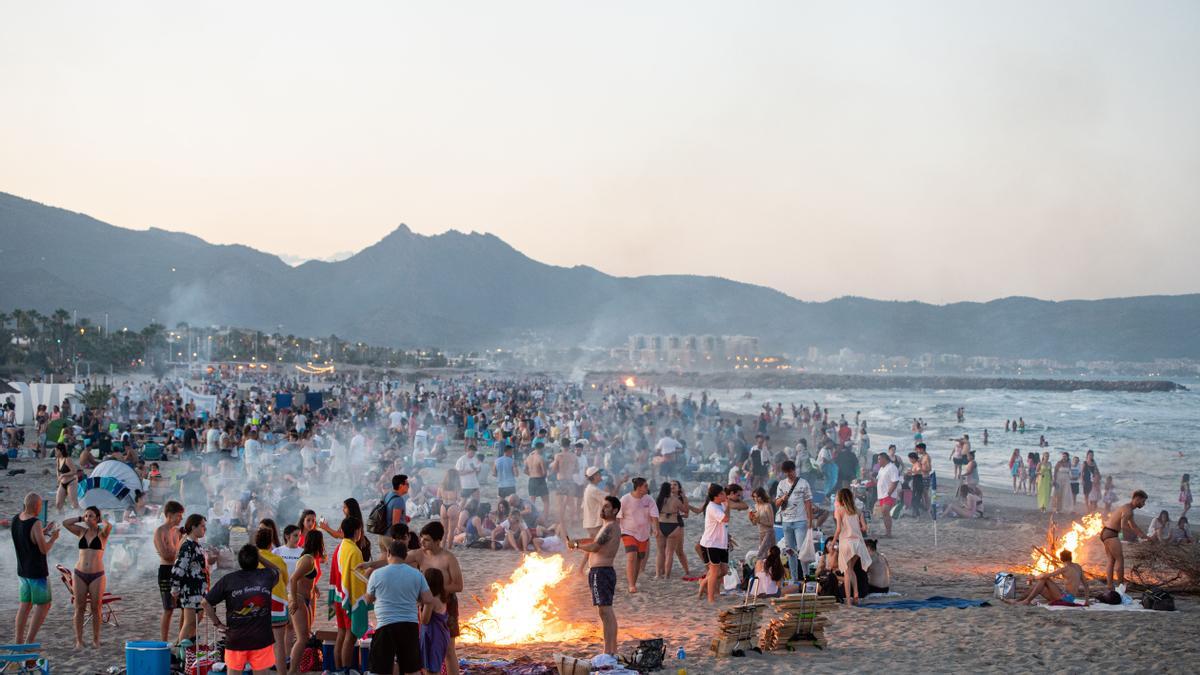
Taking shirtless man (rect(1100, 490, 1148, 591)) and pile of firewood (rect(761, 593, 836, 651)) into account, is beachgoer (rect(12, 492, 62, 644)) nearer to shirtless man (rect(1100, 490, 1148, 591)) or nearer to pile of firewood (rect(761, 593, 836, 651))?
pile of firewood (rect(761, 593, 836, 651))

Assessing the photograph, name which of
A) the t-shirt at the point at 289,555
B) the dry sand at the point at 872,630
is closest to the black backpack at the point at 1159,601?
the dry sand at the point at 872,630

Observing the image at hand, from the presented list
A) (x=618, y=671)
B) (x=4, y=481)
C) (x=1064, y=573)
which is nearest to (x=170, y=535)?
(x=618, y=671)

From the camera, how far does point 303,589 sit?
7.21 meters

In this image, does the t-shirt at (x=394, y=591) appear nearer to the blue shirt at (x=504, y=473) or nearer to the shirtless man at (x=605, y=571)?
the shirtless man at (x=605, y=571)

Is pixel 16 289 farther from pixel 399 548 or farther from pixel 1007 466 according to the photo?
pixel 399 548

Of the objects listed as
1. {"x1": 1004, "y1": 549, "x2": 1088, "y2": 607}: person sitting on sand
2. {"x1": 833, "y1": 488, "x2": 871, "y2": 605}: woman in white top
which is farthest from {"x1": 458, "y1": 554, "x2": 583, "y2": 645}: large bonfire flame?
{"x1": 1004, "y1": 549, "x2": 1088, "y2": 607}: person sitting on sand

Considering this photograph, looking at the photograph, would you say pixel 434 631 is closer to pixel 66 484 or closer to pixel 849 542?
pixel 849 542

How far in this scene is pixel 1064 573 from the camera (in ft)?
35.0

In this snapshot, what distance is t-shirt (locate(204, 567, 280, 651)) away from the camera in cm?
Answer: 665

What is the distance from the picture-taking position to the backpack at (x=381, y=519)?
8477 mm

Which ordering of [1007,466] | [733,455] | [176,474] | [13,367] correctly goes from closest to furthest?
1. [176,474]
2. [733,455]
3. [1007,466]
4. [13,367]

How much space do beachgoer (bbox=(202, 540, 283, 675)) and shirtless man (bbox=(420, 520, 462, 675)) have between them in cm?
109

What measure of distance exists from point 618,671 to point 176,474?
417 inches

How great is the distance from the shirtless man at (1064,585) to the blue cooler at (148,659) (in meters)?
8.40
